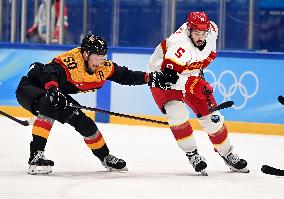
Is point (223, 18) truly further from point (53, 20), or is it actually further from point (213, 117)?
point (213, 117)

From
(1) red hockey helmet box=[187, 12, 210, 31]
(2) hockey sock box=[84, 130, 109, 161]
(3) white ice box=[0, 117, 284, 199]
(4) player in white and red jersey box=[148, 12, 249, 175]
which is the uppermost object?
(1) red hockey helmet box=[187, 12, 210, 31]

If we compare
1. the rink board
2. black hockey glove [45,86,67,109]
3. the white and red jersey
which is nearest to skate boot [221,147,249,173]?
the white and red jersey

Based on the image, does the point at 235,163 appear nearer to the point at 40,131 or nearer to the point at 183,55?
the point at 183,55

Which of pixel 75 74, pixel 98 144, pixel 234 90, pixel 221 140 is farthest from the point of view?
pixel 234 90

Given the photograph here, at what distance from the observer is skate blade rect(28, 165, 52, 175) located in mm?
6457

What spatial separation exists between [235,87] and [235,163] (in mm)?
3327

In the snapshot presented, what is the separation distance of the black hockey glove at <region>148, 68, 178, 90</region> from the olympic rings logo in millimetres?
3474

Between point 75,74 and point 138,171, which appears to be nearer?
point 75,74

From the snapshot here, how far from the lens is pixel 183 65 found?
6.73 meters

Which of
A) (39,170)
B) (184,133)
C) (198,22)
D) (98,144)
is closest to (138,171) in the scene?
(98,144)

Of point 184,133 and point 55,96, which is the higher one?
point 55,96

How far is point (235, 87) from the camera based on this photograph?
33.5 feet

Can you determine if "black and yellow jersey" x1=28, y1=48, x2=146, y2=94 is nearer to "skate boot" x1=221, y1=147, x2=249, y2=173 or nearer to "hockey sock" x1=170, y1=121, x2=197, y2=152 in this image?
"hockey sock" x1=170, y1=121, x2=197, y2=152

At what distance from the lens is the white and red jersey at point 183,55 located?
6.71 m
